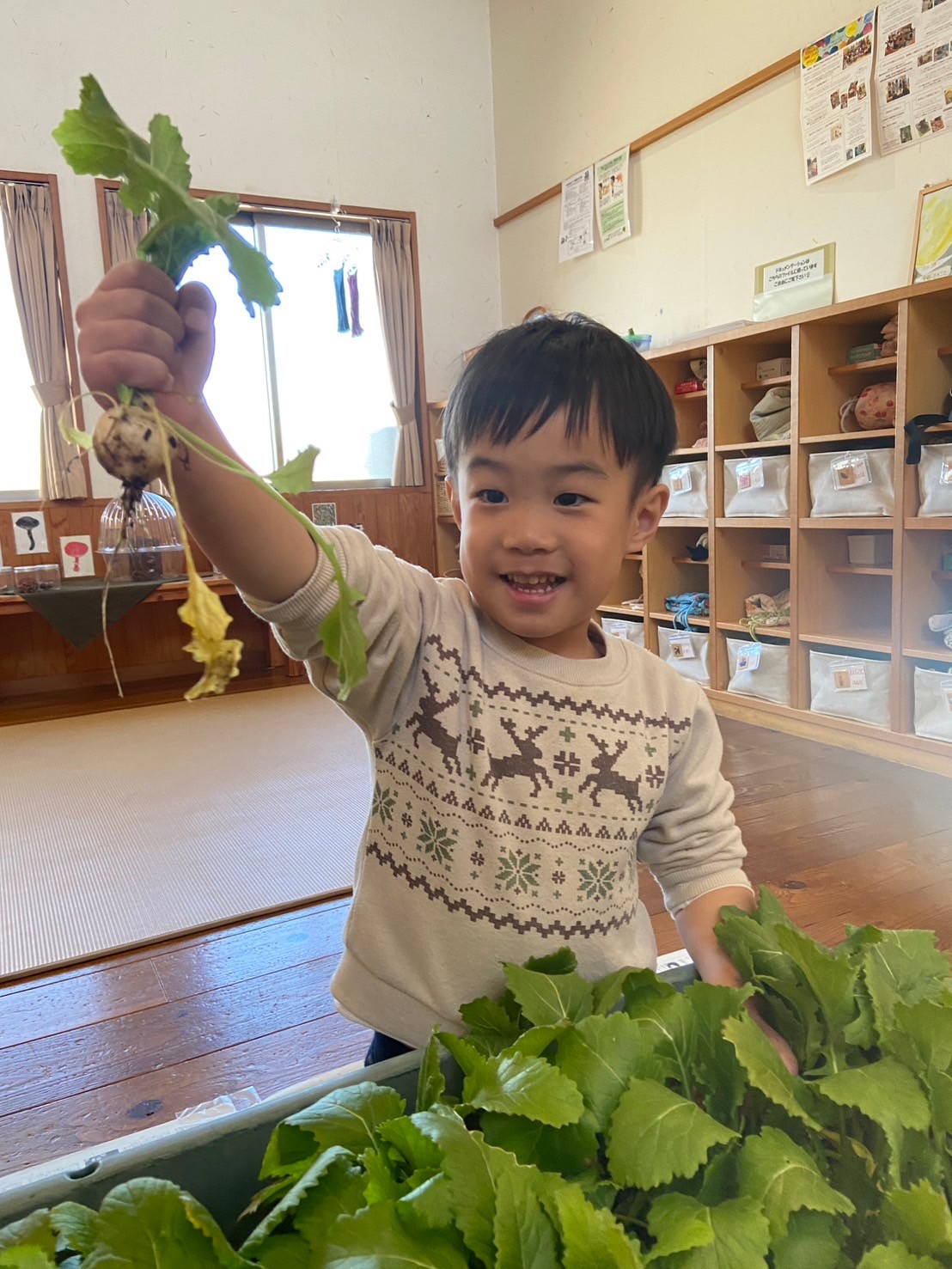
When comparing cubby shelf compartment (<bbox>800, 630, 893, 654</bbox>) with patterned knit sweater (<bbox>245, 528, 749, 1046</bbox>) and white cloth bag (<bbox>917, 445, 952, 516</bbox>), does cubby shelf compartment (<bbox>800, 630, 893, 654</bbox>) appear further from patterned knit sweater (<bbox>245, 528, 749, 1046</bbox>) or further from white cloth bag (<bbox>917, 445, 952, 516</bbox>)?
patterned knit sweater (<bbox>245, 528, 749, 1046</bbox>)

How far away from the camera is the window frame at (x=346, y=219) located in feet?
12.6

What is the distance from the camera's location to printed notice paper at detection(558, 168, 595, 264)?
12.6 ft

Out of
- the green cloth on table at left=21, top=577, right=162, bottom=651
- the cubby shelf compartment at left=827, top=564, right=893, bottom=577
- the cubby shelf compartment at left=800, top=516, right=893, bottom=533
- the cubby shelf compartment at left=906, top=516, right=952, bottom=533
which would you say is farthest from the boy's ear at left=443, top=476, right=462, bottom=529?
the cubby shelf compartment at left=827, top=564, right=893, bottom=577

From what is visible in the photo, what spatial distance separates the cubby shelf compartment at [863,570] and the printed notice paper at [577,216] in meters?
2.01

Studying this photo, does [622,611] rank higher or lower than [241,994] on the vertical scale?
higher

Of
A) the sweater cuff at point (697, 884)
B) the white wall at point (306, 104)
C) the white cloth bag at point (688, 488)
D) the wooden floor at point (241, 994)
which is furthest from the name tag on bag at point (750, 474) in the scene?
the sweater cuff at point (697, 884)

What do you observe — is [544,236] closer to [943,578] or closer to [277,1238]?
[943,578]

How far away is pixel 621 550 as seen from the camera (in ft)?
2.41

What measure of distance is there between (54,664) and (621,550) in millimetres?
3757

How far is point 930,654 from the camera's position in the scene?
2271 mm

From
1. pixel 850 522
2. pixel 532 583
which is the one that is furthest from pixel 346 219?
pixel 532 583

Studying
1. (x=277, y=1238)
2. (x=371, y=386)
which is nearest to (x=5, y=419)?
(x=371, y=386)

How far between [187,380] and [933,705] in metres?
2.34

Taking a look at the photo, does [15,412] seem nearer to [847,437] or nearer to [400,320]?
[400,320]
